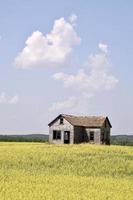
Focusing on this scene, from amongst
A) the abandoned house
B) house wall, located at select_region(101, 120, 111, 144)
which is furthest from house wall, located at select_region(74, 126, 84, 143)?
house wall, located at select_region(101, 120, 111, 144)

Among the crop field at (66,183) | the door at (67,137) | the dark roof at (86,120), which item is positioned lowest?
the crop field at (66,183)

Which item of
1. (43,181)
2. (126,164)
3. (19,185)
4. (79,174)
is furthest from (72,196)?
(126,164)

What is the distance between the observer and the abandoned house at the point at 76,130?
243 ft

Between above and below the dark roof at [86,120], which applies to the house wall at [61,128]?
below

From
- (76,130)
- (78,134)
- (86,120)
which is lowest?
(78,134)

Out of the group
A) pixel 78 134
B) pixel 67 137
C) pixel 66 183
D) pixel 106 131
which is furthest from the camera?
pixel 106 131

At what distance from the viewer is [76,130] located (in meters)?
74.7

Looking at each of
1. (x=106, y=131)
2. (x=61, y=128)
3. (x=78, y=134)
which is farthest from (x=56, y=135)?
(x=106, y=131)

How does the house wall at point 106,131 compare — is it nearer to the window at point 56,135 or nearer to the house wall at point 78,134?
the house wall at point 78,134

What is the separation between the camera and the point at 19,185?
63.7 ft

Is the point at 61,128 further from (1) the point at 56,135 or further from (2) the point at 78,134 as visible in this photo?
(2) the point at 78,134

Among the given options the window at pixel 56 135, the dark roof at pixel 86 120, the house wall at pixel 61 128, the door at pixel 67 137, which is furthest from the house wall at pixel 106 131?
the window at pixel 56 135

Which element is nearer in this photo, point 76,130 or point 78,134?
point 76,130

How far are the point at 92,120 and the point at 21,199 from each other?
61.3 m
